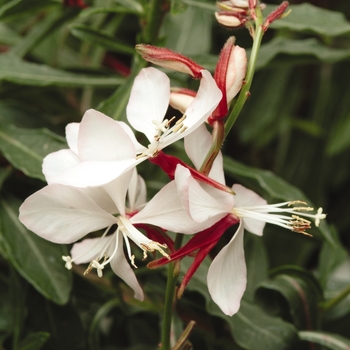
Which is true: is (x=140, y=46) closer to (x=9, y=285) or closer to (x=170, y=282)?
(x=170, y=282)

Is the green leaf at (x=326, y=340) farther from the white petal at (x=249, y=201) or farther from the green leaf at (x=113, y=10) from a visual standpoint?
the green leaf at (x=113, y=10)

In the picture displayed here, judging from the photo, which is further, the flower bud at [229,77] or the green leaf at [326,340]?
the green leaf at [326,340]

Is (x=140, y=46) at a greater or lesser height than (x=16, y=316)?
greater

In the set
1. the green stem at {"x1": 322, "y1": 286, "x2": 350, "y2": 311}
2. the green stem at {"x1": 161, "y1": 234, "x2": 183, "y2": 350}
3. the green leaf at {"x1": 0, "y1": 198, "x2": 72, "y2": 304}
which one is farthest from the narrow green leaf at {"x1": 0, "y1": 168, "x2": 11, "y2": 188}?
the green stem at {"x1": 322, "y1": 286, "x2": 350, "y2": 311}

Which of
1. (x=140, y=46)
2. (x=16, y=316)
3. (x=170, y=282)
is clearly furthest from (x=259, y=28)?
(x=16, y=316)

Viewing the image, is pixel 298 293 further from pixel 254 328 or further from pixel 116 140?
pixel 116 140

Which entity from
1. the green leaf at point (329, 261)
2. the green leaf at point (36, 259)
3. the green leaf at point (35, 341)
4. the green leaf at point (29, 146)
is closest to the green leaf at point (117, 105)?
the green leaf at point (29, 146)

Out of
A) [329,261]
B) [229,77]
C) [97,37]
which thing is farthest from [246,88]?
[329,261]
